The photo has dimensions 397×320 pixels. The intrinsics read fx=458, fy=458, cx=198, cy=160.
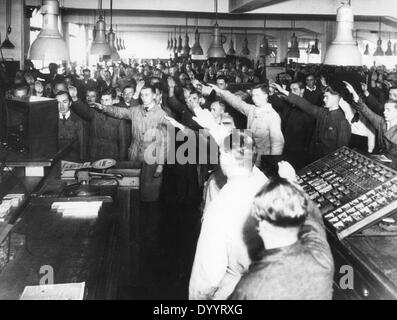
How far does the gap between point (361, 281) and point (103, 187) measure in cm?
219

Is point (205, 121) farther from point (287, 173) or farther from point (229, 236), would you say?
point (229, 236)

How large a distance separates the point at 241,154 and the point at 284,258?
0.79m

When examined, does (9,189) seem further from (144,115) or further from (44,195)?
(144,115)

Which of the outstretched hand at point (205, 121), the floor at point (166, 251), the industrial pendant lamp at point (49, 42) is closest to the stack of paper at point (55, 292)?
the floor at point (166, 251)

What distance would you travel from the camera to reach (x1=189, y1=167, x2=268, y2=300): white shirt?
2.17m

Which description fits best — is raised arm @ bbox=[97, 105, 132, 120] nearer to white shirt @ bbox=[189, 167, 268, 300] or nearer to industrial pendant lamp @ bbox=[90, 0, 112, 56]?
industrial pendant lamp @ bbox=[90, 0, 112, 56]

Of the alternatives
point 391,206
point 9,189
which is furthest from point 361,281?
point 9,189

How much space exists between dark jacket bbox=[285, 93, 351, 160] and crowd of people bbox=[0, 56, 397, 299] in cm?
1

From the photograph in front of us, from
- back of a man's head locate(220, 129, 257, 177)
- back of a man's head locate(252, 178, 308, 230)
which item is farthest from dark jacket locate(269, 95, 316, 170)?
back of a man's head locate(252, 178, 308, 230)

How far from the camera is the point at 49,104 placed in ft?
12.9

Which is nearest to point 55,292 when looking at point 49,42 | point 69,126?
point 49,42

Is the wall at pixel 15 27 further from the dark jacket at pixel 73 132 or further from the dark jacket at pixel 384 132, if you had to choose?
the dark jacket at pixel 384 132

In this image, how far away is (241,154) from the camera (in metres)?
2.30

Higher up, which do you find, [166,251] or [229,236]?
[229,236]
